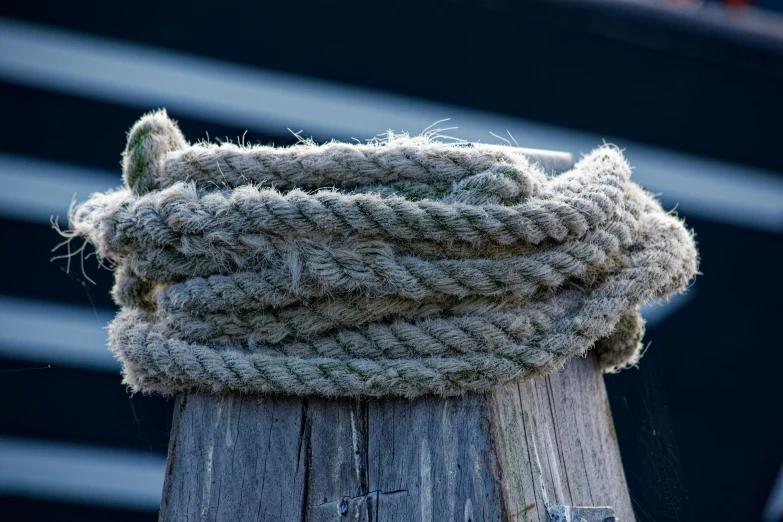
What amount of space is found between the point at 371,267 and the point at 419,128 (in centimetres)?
288

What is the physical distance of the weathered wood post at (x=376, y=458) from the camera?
0.98 metres

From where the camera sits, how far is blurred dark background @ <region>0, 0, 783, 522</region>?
3570 mm

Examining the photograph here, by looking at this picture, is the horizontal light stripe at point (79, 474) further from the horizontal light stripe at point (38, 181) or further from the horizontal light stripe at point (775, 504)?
the horizontal light stripe at point (775, 504)

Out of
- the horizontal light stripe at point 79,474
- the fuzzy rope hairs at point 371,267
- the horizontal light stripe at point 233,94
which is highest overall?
the horizontal light stripe at point 233,94

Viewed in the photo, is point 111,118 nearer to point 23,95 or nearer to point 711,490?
point 23,95

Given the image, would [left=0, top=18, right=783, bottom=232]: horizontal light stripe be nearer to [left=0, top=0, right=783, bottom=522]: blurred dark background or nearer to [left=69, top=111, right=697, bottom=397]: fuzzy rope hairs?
[left=0, top=0, right=783, bottom=522]: blurred dark background

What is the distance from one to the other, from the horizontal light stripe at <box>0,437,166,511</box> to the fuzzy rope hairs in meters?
2.83

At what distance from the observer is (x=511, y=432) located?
3.34 feet

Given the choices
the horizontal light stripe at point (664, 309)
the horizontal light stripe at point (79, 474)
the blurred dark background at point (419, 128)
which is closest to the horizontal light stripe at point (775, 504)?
the blurred dark background at point (419, 128)

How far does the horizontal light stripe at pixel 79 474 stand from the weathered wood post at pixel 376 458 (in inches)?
112

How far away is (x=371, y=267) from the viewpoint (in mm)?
1013

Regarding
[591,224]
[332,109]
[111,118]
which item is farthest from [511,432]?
[111,118]

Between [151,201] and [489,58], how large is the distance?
306 cm

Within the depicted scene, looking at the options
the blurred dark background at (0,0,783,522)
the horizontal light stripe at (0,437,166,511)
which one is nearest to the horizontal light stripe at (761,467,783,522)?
the blurred dark background at (0,0,783,522)
